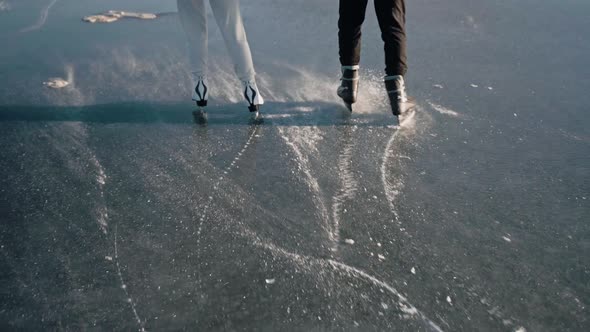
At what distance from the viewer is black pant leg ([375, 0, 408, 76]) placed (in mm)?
2643

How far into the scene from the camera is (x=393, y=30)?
2684 mm

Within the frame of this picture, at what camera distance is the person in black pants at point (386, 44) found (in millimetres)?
2674

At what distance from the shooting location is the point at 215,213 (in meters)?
2.15

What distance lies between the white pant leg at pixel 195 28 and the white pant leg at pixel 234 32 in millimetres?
105

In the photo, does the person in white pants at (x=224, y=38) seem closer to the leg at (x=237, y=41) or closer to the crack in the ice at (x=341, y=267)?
the leg at (x=237, y=41)

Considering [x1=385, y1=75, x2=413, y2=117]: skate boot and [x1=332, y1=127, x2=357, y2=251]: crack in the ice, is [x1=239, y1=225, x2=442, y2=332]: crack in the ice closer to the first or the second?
[x1=332, y1=127, x2=357, y2=251]: crack in the ice

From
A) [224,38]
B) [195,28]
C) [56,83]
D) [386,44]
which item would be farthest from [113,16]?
[386,44]

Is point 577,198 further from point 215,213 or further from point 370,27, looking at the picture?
point 370,27

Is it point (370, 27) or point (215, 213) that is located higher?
point (370, 27)

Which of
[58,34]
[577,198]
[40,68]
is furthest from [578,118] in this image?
[58,34]

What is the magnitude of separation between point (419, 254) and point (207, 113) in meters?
1.77

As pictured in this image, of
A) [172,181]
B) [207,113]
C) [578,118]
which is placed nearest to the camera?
[172,181]

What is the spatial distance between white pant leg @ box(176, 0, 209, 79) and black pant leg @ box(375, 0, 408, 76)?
3.48 ft

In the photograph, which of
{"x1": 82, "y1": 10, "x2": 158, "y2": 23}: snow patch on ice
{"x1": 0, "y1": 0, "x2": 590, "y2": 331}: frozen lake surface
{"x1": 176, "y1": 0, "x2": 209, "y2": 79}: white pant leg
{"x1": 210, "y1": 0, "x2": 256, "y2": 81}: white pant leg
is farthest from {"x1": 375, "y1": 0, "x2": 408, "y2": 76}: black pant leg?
{"x1": 82, "y1": 10, "x2": 158, "y2": 23}: snow patch on ice
